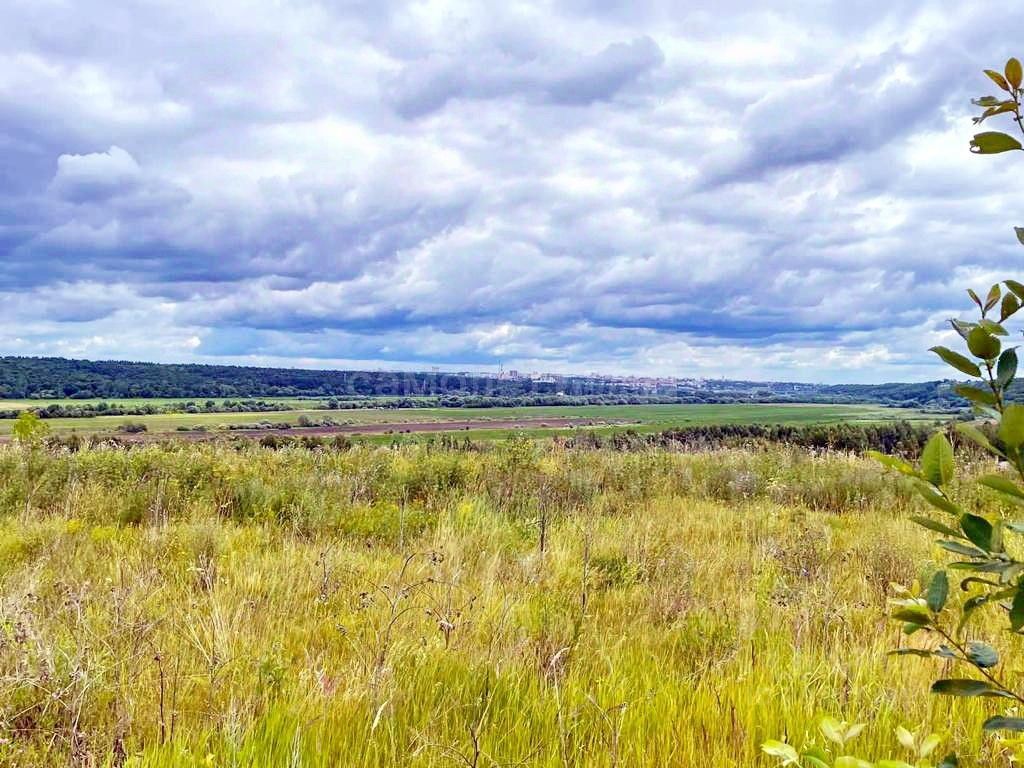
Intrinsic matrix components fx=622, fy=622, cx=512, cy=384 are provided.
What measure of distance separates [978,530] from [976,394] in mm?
243

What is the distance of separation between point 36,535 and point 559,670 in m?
5.25

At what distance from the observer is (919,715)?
109 inches

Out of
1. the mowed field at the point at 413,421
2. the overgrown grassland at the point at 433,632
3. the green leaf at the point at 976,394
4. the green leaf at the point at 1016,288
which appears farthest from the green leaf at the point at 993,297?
the mowed field at the point at 413,421

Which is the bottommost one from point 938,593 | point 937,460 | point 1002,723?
point 1002,723

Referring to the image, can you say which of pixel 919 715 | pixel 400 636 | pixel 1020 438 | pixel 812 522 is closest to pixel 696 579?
pixel 919 715

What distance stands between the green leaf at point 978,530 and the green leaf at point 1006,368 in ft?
0.78

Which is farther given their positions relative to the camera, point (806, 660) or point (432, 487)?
point (432, 487)

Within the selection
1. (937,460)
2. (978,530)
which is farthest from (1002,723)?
(937,460)

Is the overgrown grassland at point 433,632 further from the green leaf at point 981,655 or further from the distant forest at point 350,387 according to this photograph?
the distant forest at point 350,387

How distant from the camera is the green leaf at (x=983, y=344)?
1.03 metres

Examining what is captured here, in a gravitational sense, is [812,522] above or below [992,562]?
below

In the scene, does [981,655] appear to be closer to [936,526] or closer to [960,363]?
[936,526]

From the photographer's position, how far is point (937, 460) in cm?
110

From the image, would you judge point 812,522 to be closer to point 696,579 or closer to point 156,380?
point 696,579
